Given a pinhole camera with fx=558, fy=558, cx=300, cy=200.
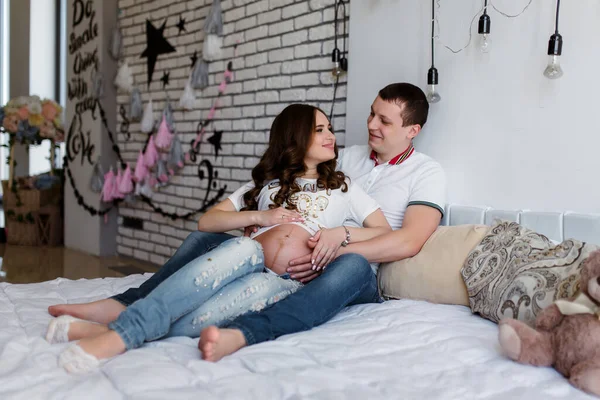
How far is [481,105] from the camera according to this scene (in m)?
2.10

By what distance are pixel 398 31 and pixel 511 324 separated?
1500mm

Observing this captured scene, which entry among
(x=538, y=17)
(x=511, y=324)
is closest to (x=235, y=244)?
(x=511, y=324)

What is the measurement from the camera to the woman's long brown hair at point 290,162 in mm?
1973

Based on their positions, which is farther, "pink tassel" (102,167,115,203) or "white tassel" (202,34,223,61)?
"pink tassel" (102,167,115,203)

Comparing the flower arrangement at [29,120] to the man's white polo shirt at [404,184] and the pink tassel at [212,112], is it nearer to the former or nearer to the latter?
the pink tassel at [212,112]

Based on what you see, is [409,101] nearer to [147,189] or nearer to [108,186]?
[147,189]

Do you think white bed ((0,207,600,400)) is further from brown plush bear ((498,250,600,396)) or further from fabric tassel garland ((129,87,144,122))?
fabric tassel garland ((129,87,144,122))

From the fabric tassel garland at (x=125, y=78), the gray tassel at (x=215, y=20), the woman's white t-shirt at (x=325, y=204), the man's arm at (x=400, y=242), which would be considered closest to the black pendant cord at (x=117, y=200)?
the fabric tassel garland at (x=125, y=78)

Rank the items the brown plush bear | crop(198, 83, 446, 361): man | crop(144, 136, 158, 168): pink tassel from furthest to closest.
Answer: crop(144, 136, 158, 168): pink tassel
crop(198, 83, 446, 361): man
the brown plush bear

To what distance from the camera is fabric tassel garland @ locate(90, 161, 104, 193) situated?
4.50 meters

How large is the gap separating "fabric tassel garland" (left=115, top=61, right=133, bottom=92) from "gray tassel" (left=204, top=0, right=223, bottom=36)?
3.77 ft

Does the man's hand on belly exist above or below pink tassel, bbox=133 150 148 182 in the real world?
below

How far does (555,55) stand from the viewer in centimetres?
181

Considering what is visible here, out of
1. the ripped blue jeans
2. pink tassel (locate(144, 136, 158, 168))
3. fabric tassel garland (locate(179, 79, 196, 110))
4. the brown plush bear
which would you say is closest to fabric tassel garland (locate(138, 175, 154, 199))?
pink tassel (locate(144, 136, 158, 168))
